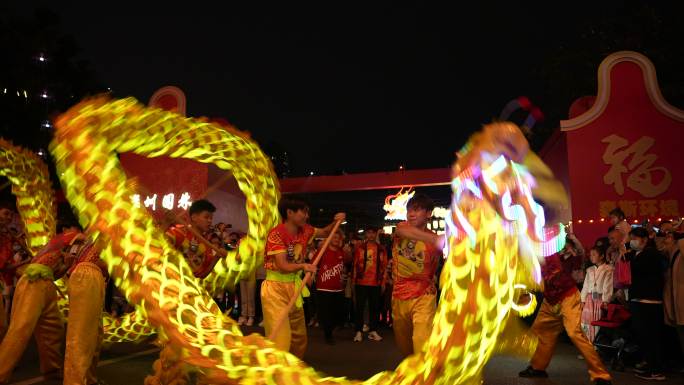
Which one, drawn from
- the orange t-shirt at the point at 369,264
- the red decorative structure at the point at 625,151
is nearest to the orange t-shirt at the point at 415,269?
the orange t-shirt at the point at 369,264

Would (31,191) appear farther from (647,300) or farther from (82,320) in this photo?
(647,300)

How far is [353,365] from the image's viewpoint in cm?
732

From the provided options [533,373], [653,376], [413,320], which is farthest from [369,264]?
[413,320]

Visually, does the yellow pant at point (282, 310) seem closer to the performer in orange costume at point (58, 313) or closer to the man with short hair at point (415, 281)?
the man with short hair at point (415, 281)

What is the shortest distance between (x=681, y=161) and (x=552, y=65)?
14.3 m

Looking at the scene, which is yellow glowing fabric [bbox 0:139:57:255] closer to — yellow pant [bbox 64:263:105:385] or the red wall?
yellow pant [bbox 64:263:105:385]

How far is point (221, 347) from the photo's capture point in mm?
3396

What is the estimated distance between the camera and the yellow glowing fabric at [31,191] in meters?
7.39

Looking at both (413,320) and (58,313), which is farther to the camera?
(58,313)

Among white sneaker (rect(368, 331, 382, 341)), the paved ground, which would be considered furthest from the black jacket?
white sneaker (rect(368, 331, 382, 341))

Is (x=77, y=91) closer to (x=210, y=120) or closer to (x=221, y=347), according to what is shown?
(x=210, y=120)

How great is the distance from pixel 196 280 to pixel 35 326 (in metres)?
A: 3.12

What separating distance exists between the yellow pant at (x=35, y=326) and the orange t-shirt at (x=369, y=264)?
17.0 ft

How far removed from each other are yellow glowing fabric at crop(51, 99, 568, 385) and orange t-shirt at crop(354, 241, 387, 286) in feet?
18.5
